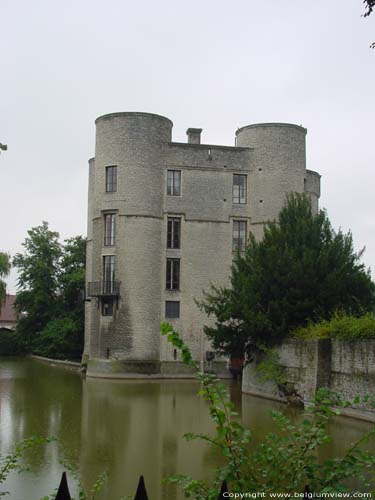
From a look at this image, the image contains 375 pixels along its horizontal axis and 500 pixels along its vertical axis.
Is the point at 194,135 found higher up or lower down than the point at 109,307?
higher up

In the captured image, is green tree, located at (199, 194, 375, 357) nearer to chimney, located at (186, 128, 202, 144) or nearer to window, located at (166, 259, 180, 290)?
window, located at (166, 259, 180, 290)

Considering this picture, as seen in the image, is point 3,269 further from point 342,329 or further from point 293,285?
point 342,329

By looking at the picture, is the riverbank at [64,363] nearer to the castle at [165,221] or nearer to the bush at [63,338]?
the bush at [63,338]

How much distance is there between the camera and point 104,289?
31.2 m

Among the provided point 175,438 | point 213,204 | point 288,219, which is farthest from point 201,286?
point 175,438

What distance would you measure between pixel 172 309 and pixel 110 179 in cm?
718

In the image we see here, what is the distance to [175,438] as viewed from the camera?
46.0 ft

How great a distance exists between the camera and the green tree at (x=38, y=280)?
4284 cm

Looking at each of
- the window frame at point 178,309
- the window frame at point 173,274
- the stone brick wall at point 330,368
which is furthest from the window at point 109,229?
the stone brick wall at point 330,368

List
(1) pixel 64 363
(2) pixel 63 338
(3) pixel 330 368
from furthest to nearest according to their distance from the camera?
(2) pixel 63 338, (1) pixel 64 363, (3) pixel 330 368

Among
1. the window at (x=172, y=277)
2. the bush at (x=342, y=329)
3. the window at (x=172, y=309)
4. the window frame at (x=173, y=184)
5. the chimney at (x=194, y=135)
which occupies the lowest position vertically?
the bush at (x=342, y=329)

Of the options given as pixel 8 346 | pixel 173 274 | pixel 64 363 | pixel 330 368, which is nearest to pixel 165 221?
pixel 173 274

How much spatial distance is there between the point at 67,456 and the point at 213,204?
2240cm

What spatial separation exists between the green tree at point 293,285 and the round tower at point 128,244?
26.7ft
